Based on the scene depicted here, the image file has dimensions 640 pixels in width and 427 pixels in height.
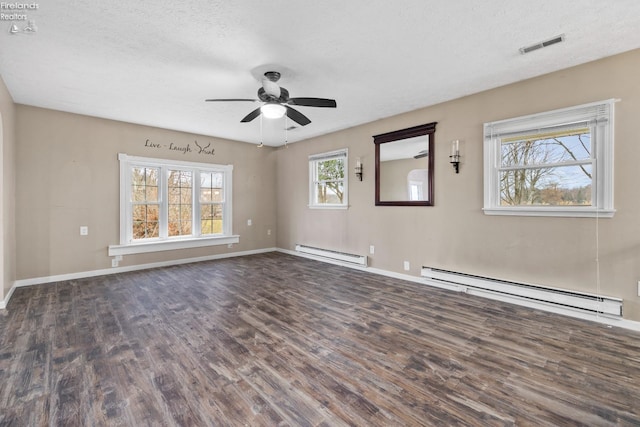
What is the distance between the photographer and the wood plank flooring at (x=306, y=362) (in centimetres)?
175

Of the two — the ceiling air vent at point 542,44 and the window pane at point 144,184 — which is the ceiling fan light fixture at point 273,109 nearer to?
the ceiling air vent at point 542,44

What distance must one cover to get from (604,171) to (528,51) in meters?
1.46

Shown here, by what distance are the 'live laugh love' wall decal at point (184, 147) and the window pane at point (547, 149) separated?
538 cm

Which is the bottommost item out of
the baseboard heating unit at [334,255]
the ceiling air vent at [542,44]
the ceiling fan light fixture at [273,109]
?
the baseboard heating unit at [334,255]

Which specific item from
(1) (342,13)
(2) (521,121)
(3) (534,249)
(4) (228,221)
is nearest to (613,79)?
(2) (521,121)

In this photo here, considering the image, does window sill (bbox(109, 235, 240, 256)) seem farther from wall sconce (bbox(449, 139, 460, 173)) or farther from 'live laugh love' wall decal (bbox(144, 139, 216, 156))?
wall sconce (bbox(449, 139, 460, 173))

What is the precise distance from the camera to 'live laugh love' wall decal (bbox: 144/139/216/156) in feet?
18.1

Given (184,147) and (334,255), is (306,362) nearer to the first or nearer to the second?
(334,255)

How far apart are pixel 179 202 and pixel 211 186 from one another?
765mm

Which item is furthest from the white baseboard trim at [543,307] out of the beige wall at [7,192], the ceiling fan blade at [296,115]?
the beige wall at [7,192]

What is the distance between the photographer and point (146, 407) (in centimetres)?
178

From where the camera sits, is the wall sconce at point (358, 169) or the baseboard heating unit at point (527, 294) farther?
the wall sconce at point (358, 169)

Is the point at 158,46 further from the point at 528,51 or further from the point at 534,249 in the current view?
the point at 534,249

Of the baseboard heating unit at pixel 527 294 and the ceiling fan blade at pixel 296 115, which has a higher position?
the ceiling fan blade at pixel 296 115
